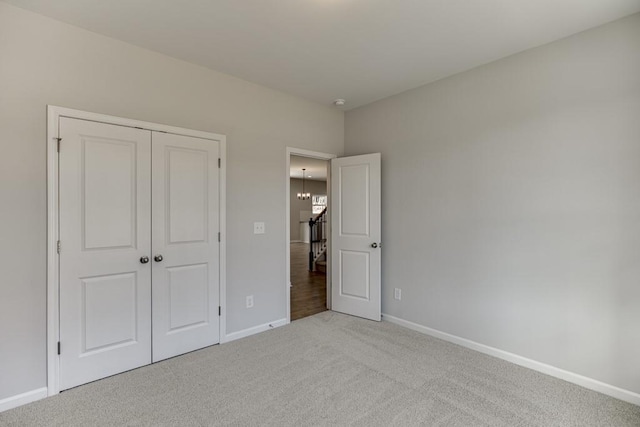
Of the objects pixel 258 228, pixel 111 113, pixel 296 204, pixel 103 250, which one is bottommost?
pixel 103 250

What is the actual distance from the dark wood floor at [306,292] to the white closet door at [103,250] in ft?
6.06

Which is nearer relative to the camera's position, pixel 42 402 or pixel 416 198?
pixel 42 402

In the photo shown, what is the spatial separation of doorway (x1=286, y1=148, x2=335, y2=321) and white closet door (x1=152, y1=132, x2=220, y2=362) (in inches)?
35.6

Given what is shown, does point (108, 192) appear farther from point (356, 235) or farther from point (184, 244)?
point (356, 235)

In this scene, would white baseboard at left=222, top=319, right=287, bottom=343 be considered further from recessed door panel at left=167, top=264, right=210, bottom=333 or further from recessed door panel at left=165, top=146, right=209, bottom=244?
recessed door panel at left=165, top=146, right=209, bottom=244

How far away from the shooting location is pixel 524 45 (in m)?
2.51

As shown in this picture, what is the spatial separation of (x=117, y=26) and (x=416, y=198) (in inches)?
123

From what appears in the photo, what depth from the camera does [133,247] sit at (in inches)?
99.2

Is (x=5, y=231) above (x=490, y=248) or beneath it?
above

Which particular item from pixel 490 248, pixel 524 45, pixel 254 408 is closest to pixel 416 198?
pixel 490 248

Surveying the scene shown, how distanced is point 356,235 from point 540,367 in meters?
2.16

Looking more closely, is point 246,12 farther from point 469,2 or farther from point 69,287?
point 69,287

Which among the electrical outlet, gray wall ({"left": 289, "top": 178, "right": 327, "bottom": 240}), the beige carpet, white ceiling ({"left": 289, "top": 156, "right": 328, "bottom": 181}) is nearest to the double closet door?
the beige carpet

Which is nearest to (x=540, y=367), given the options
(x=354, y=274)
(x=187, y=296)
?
(x=354, y=274)
